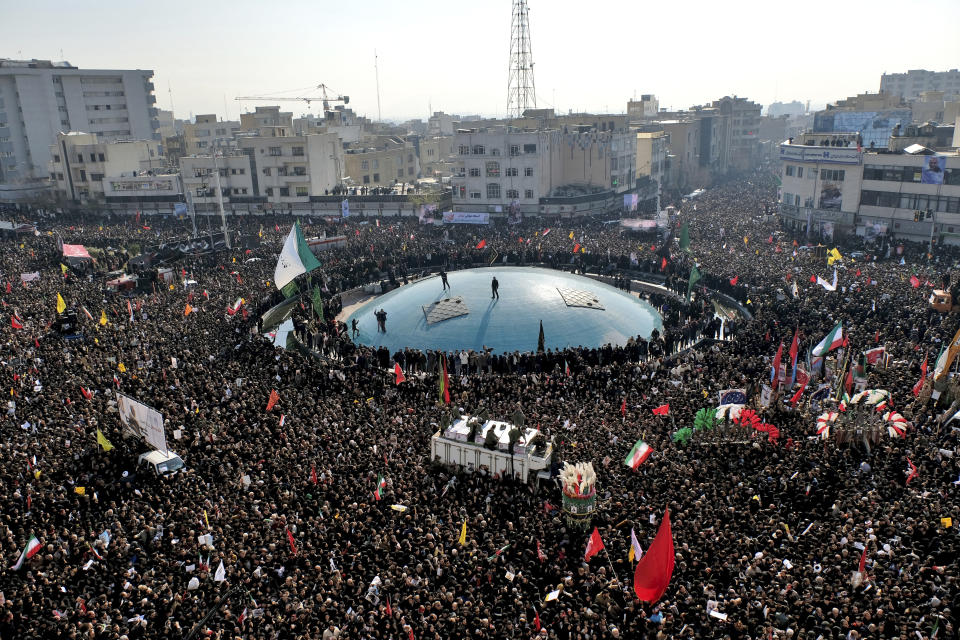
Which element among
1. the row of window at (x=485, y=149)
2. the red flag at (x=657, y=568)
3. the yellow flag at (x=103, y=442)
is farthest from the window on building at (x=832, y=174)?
the yellow flag at (x=103, y=442)

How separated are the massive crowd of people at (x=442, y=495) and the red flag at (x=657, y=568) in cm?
48

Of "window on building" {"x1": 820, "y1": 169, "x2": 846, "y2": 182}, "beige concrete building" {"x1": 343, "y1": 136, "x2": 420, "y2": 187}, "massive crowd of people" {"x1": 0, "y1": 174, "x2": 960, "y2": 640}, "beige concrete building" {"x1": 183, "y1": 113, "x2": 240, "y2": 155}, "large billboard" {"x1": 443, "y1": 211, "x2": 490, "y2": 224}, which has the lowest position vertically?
"massive crowd of people" {"x1": 0, "y1": 174, "x2": 960, "y2": 640}

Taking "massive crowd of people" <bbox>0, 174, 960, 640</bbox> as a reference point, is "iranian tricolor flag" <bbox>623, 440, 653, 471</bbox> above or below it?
above

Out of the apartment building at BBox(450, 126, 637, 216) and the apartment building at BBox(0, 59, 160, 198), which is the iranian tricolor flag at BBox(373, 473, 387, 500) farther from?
the apartment building at BBox(0, 59, 160, 198)

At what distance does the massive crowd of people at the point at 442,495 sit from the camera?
14.6 metres

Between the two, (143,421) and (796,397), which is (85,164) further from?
(796,397)

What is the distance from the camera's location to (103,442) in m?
22.1

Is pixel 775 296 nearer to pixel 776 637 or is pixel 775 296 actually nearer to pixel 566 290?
pixel 566 290

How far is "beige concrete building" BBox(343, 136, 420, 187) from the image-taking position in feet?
307

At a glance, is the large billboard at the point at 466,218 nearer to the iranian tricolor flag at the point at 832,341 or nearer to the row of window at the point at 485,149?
the row of window at the point at 485,149

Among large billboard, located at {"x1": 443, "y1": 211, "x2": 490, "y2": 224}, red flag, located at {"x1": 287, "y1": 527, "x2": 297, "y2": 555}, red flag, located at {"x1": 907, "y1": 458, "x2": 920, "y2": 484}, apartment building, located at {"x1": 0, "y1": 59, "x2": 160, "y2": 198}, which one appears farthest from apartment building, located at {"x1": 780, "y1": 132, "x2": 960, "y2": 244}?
apartment building, located at {"x1": 0, "y1": 59, "x2": 160, "y2": 198}

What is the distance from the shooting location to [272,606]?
48.5ft

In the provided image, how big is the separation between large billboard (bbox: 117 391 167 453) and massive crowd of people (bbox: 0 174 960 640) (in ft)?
2.76

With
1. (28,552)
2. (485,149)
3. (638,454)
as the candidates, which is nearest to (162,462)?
(28,552)
